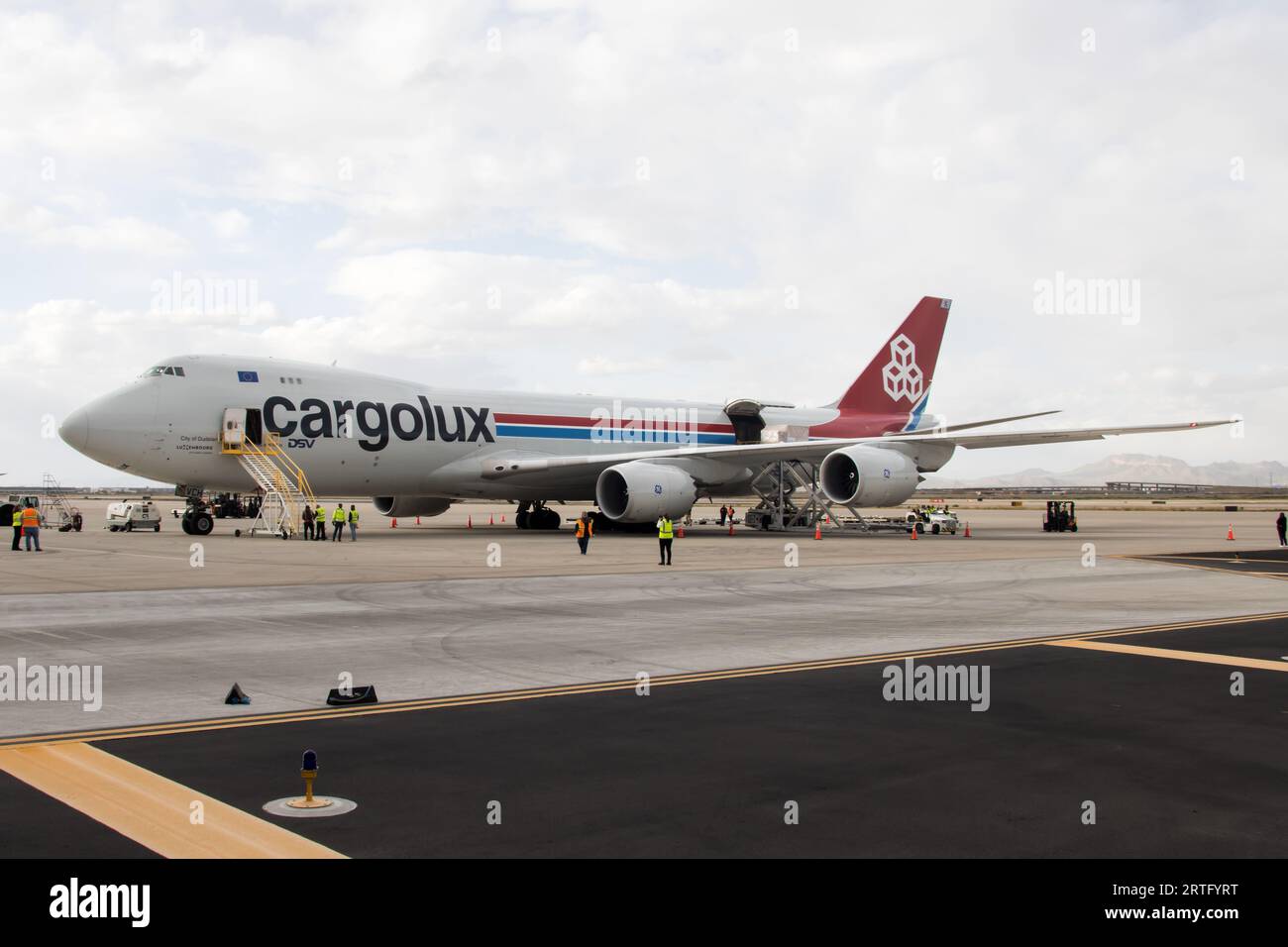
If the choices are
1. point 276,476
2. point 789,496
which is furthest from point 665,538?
point 789,496

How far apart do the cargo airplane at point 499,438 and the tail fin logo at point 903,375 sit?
2.5 inches

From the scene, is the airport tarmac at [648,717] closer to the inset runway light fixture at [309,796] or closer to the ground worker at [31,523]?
the inset runway light fixture at [309,796]

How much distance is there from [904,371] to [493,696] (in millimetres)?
41796

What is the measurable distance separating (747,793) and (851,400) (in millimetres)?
44018

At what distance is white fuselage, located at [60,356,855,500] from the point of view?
108 feet

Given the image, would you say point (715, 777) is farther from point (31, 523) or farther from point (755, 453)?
point (755, 453)

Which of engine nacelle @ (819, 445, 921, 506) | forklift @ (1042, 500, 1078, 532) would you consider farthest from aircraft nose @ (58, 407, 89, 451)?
forklift @ (1042, 500, 1078, 532)

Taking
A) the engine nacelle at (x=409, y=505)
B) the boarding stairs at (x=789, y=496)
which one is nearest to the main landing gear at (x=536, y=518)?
the engine nacelle at (x=409, y=505)

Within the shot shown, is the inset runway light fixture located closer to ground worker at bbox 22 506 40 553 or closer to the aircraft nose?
ground worker at bbox 22 506 40 553

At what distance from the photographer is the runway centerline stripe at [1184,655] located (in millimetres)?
11859
